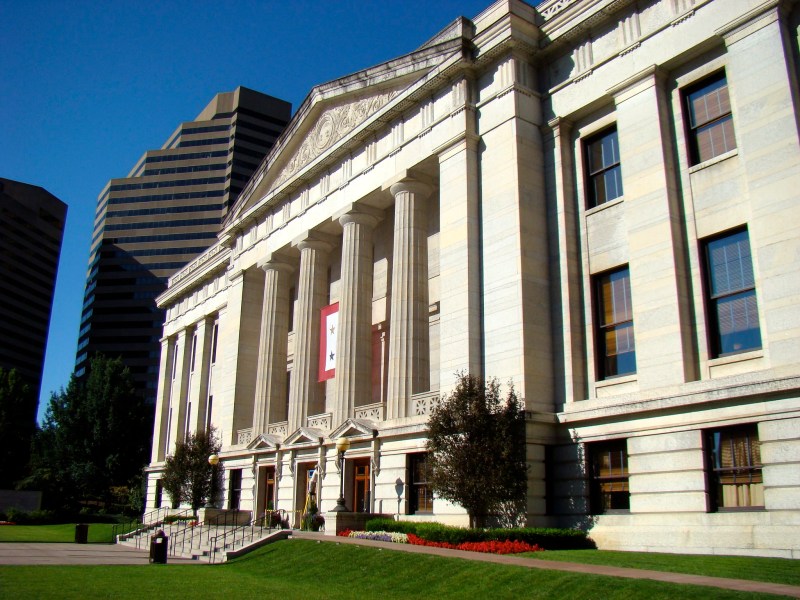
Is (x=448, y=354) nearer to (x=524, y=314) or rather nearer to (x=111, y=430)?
(x=524, y=314)

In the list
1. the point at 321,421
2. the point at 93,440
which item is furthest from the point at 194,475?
the point at 93,440

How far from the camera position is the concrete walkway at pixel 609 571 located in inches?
498

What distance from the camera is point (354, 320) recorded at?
115ft

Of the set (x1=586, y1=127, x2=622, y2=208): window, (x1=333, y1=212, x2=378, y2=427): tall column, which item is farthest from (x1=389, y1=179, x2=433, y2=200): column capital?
(x1=586, y1=127, x2=622, y2=208): window

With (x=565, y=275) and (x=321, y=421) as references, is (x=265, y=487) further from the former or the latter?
(x=565, y=275)

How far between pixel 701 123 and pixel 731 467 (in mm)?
10719

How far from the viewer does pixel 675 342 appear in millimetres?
21797

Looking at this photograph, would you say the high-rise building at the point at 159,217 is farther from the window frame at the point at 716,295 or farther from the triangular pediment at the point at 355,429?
the window frame at the point at 716,295

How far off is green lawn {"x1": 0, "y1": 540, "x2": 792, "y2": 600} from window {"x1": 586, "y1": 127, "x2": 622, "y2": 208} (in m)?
14.4

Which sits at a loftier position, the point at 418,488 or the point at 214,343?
the point at 214,343

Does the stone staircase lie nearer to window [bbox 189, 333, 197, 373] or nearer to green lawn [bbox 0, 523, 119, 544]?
green lawn [bbox 0, 523, 119, 544]

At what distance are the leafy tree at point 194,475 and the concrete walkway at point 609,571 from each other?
23.2 meters

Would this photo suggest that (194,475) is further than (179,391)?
No

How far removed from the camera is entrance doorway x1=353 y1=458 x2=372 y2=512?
104 ft
